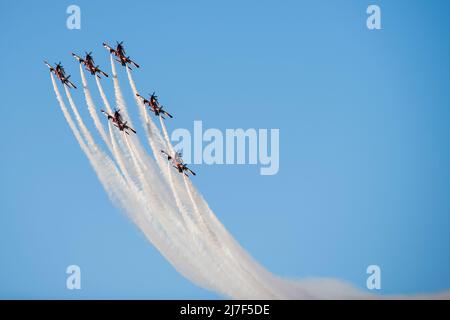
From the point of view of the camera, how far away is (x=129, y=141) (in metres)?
56.0

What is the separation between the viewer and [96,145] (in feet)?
185
